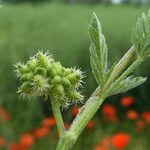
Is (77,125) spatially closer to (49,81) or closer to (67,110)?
(49,81)

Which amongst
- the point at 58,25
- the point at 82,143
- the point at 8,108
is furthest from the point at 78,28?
the point at 82,143

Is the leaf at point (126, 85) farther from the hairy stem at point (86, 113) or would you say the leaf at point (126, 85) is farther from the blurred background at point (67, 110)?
the blurred background at point (67, 110)

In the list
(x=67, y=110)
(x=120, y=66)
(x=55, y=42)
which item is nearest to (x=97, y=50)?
(x=120, y=66)

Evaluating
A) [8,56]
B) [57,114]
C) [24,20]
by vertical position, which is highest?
[57,114]

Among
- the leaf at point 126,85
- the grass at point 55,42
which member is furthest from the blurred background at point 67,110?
the leaf at point 126,85

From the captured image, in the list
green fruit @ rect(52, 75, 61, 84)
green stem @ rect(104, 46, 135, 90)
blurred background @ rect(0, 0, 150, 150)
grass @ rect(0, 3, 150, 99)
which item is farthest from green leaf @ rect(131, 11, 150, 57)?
grass @ rect(0, 3, 150, 99)

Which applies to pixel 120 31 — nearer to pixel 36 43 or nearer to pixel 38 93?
pixel 36 43
